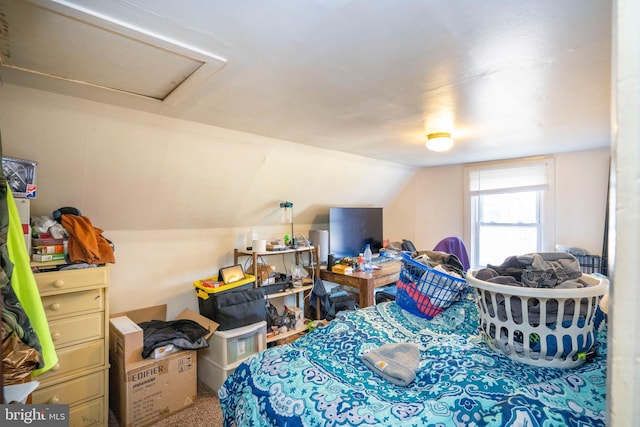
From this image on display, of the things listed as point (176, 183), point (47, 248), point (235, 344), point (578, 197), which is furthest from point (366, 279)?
point (578, 197)

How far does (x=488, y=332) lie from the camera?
1.02 m

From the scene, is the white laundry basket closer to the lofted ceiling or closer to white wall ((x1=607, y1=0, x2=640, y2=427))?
white wall ((x1=607, y1=0, x2=640, y2=427))

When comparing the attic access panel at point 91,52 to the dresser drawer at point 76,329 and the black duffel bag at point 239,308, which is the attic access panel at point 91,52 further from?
the black duffel bag at point 239,308

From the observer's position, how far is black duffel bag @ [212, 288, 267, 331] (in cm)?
253

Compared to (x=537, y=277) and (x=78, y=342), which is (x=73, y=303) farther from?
(x=537, y=277)

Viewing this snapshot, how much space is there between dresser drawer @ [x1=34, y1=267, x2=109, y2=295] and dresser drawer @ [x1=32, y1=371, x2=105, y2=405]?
1.92 ft

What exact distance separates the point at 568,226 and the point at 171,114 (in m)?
4.21

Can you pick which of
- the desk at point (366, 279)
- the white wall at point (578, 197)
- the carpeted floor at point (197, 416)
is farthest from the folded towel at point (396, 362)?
the white wall at point (578, 197)

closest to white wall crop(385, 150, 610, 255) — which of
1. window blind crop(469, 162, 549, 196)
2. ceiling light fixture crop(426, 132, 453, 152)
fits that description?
window blind crop(469, 162, 549, 196)

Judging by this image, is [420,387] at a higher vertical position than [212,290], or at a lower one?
higher

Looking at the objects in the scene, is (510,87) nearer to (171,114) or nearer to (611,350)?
(611,350)

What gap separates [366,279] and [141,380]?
6.64 ft

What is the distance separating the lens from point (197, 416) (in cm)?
217

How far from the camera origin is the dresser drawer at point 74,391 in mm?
1836
